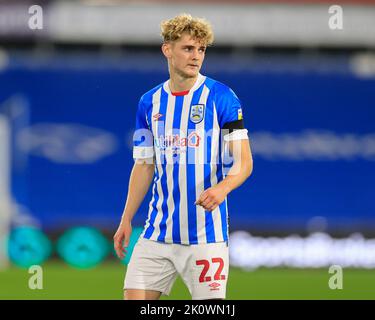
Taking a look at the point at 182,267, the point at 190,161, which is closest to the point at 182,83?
the point at 190,161

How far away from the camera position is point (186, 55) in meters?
6.05

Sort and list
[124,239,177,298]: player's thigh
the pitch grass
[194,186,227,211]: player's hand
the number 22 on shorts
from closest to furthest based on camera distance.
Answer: [194,186,227,211]: player's hand
the number 22 on shorts
[124,239,177,298]: player's thigh
the pitch grass

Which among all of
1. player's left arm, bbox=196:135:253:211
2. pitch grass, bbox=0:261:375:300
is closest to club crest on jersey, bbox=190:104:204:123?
player's left arm, bbox=196:135:253:211

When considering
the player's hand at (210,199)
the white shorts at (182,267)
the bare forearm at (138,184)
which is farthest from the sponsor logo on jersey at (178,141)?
the white shorts at (182,267)

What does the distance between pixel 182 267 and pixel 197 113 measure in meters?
0.97

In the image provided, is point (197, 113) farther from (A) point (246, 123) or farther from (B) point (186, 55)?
(A) point (246, 123)

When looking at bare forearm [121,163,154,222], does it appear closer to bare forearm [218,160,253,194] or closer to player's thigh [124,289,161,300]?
player's thigh [124,289,161,300]

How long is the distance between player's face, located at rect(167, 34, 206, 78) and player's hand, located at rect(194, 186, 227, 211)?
2.91 feet

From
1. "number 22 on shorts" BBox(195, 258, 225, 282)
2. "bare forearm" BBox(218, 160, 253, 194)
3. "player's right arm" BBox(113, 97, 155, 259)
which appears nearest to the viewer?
"bare forearm" BBox(218, 160, 253, 194)

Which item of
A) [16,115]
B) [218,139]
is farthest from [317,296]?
[16,115]

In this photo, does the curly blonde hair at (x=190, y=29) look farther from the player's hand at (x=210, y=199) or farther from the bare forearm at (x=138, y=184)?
the player's hand at (x=210, y=199)

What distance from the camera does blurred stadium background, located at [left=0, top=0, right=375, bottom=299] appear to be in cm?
1520

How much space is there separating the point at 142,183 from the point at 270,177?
390 inches

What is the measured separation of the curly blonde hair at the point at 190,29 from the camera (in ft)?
19.7
